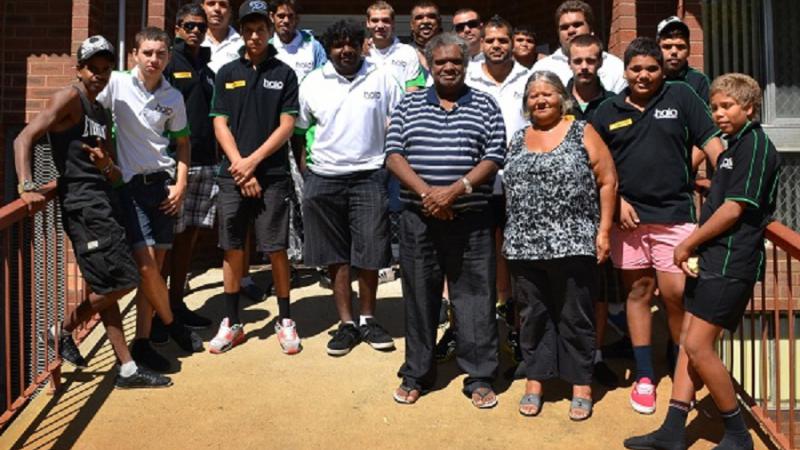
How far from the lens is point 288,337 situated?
4.83 m

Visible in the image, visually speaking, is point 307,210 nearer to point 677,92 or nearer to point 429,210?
point 429,210

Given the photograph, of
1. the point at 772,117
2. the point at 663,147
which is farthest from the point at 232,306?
the point at 772,117

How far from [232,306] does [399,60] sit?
204cm

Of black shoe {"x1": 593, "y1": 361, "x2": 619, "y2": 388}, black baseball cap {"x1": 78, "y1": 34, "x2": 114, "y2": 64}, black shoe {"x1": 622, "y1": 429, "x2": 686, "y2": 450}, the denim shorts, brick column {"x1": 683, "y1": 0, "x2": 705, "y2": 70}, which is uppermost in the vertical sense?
brick column {"x1": 683, "y1": 0, "x2": 705, "y2": 70}

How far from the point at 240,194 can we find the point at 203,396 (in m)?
1.23

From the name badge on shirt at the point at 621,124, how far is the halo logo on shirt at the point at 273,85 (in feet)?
6.49

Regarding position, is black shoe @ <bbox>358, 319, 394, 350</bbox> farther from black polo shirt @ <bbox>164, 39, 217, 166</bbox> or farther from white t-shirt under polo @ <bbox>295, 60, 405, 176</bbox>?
black polo shirt @ <bbox>164, 39, 217, 166</bbox>

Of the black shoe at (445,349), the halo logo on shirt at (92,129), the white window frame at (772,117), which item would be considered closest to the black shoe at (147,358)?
the halo logo on shirt at (92,129)

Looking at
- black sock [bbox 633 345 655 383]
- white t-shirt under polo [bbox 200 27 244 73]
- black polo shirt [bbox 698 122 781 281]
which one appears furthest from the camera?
white t-shirt under polo [bbox 200 27 244 73]

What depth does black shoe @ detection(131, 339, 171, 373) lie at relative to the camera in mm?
4555

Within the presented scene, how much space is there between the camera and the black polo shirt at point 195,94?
5156mm

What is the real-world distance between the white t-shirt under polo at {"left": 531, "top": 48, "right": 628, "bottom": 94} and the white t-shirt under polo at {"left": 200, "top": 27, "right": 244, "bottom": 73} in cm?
227

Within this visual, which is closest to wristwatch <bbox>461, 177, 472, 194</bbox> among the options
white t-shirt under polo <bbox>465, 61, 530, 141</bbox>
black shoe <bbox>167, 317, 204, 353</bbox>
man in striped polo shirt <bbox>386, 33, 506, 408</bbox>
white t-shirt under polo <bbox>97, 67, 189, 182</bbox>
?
man in striped polo shirt <bbox>386, 33, 506, 408</bbox>

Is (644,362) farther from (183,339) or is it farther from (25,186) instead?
(25,186)
